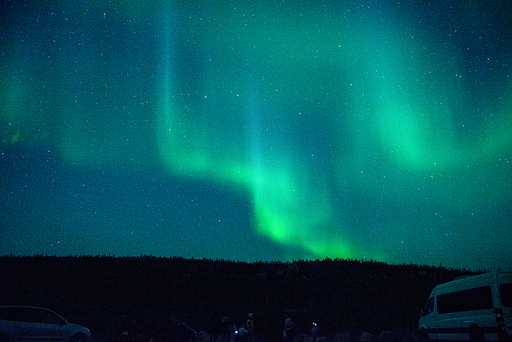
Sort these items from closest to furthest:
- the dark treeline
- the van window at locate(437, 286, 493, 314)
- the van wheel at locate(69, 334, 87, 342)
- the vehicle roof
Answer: the vehicle roof, the van window at locate(437, 286, 493, 314), the van wheel at locate(69, 334, 87, 342), the dark treeline

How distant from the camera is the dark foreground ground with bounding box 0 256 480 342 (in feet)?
101

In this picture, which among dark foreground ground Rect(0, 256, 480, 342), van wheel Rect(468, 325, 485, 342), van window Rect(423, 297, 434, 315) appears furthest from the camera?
dark foreground ground Rect(0, 256, 480, 342)

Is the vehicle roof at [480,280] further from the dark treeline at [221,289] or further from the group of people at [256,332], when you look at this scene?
the dark treeline at [221,289]

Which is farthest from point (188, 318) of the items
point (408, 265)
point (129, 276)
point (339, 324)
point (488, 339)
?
point (408, 265)

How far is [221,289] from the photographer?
4647cm

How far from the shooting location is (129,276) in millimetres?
50219

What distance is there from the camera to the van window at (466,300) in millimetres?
14297

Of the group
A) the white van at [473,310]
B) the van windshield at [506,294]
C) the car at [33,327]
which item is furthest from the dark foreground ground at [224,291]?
the van windshield at [506,294]

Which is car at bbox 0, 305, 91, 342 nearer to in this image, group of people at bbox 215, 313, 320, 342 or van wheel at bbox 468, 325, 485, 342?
group of people at bbox 215, 313, 320, 342

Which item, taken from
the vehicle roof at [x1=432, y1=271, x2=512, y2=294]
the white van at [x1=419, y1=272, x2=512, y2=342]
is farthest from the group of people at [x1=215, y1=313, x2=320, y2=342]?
the vehicle roof at [x1=432, y1=271, x2=512, y2=294]

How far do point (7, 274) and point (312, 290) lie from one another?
36755mm

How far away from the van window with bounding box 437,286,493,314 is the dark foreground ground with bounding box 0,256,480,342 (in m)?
6.28

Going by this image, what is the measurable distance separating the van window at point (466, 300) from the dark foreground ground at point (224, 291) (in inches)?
247

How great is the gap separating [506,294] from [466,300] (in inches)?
84.8
